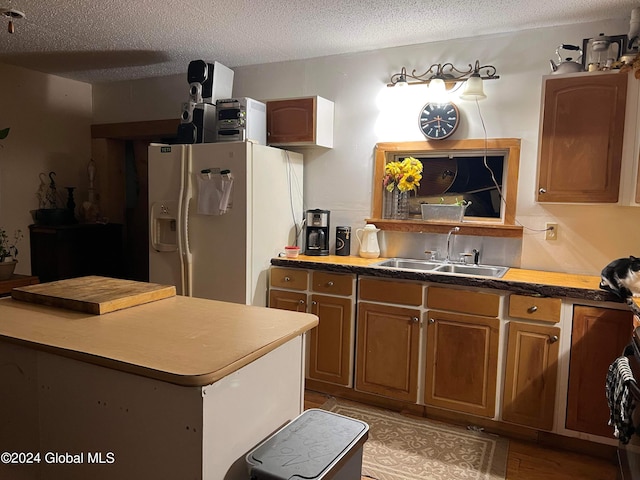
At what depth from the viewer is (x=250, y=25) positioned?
2936 mm

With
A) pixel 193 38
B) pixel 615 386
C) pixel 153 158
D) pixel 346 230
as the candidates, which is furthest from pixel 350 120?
pixel 615 386

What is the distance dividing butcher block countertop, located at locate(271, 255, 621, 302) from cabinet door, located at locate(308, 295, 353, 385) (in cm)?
23

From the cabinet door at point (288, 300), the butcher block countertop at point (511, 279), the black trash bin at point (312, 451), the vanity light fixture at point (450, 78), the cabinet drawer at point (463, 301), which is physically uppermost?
the vanity light fixture at point (450, 78)

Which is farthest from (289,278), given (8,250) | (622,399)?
(8,250)

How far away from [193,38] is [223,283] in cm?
169

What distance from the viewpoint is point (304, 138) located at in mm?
3369

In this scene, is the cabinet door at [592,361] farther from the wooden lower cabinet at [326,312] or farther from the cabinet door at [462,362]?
the wooden lower cabinet at [326,312]

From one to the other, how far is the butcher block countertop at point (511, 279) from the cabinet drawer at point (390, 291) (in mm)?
46

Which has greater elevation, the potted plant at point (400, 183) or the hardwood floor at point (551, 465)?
the potted plant at point (400, 183)

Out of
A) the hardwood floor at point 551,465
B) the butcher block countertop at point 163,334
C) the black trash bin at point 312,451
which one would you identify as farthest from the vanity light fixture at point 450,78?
the black trash bin at point 312,451

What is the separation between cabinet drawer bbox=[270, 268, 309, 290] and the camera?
315 cm

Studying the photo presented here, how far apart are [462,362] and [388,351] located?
44 centimetres

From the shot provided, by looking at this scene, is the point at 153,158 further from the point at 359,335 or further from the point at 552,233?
the point at 552,233

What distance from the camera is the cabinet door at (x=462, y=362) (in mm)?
2627
